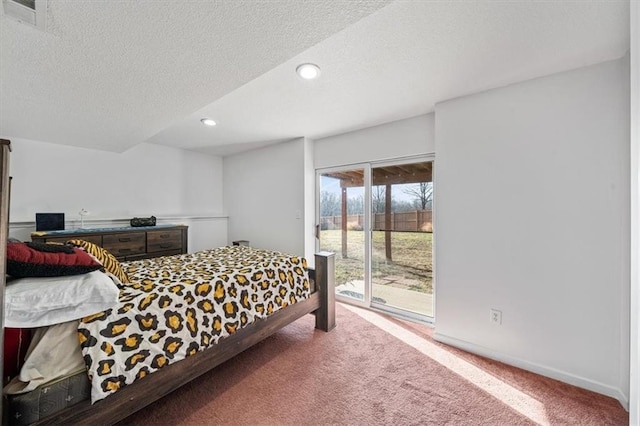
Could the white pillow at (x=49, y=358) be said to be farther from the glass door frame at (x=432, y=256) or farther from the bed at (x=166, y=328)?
the glass door frame at (x=432, y=256)

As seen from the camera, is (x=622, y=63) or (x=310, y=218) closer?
(x=622, y=63)

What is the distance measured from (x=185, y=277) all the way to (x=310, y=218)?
2.01 metres

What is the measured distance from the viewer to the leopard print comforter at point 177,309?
4.31 feet

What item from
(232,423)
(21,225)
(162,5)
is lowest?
(232,423)

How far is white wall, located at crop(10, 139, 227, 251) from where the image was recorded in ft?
9.35

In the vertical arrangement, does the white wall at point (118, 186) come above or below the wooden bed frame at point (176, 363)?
above

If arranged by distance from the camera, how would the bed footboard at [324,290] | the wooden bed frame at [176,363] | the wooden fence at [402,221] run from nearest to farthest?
the wooden bed frame at [176,363] < the bed footboard at [324,290] < the wooden fence at [402,221]

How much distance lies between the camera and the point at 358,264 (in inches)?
134

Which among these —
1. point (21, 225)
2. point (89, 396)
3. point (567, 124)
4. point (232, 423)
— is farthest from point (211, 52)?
point (21, 225)

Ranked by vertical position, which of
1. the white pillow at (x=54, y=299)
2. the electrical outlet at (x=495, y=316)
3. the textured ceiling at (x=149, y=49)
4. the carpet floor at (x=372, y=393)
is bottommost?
the carpet floor at (x=372, y=393)

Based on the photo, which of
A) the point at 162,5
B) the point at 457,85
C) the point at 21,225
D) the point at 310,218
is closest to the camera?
the point at 162,5

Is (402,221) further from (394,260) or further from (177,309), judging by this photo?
(177,309)

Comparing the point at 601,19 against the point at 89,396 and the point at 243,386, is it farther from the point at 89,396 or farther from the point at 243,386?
the point at 89,396

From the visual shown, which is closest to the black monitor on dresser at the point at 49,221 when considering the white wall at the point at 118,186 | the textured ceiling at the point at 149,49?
the white wall at the point at 118,186
